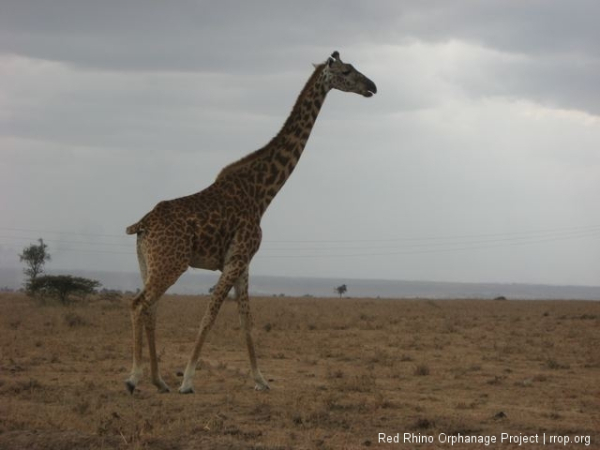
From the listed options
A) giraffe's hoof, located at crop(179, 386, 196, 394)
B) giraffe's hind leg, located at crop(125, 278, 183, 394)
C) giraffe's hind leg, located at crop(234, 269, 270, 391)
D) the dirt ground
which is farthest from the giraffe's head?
giraffe's hoof, located at crop(179, 386, 196, 394)

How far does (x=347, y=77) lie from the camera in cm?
1214

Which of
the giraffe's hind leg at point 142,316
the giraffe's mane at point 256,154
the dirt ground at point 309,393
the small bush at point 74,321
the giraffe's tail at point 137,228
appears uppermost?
the giraffe's mane at point 256,154

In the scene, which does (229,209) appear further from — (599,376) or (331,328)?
(331,328)

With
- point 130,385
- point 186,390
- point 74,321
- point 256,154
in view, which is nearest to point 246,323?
point 186,390

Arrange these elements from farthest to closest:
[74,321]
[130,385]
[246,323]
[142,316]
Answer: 1. [74,321]
2. [246,323]
3. [142,316]
4. [130,385]

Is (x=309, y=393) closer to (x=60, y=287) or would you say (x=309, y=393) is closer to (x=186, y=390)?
(x=186, y=390)

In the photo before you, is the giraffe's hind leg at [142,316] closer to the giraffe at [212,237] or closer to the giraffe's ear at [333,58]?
the giraffe at [212,237]

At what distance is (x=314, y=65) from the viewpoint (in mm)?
12422

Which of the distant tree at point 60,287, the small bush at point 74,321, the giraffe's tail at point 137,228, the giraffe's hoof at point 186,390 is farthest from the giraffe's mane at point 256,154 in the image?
the distant tree at point 60,287

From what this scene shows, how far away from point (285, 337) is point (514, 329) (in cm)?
769

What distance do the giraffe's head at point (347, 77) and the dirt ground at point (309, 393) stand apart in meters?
4.45

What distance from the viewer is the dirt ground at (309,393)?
8000 millimetres

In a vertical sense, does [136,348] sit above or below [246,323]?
below

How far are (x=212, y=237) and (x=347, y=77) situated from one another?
3.45 meters
